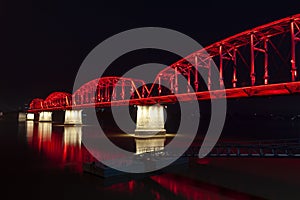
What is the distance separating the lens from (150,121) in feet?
172

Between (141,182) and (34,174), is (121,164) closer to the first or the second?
(141,182)

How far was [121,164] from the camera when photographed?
20422 millimetres

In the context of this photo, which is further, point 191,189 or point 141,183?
point 141,183

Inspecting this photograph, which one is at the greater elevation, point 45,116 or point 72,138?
point 45,116

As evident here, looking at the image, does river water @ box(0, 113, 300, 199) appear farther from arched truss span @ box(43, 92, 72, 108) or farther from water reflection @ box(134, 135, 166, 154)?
arched truss span @ box(43, 92, 72, 108)

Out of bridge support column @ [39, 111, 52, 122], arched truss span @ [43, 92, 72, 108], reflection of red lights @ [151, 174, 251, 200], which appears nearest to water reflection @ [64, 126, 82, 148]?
reflection of red lights @ [151, 174, 251, 200]

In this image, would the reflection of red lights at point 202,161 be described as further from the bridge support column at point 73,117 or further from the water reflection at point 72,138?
the bridge support column at point 73,117

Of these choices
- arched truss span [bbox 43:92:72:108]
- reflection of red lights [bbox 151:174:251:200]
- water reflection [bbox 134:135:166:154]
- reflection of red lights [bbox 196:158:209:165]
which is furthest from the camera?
arched truss span [bbox 43:92:72:108]

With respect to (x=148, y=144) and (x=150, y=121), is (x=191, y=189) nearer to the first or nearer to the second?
(x=148, y=144)

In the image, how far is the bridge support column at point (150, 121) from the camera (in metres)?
51.6

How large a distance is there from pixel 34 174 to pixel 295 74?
26.0m

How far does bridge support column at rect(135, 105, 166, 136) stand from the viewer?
5156 centimetres

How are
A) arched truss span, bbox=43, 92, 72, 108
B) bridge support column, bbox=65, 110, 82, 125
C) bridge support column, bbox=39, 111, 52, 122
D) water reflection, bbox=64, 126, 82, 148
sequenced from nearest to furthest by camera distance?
water reflection, bbox=64, 126, 82, 148, bridge support column, bbox=65, 110, 82, 125, arched truss span, bbox=43, 92, 72, 108, bridge support column, bbox=39, 111, 52, 122

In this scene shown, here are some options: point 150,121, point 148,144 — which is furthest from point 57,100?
point 148,144
